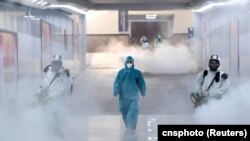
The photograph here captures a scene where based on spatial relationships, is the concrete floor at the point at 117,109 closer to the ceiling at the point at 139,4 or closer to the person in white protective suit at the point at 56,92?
the person in white protective suit at the point at 56,92

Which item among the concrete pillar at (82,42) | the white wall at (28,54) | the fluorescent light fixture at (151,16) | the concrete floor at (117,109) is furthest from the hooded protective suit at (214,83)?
the fluorescent light fixture at (151,16)

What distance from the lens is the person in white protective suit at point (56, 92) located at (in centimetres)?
974

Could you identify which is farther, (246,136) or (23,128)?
(23,128)

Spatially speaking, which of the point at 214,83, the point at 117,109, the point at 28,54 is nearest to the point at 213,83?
the point at 214,83

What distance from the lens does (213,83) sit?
9695mm

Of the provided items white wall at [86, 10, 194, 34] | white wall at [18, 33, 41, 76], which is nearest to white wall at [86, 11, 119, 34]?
white wall at [86, 10, 194, 34]

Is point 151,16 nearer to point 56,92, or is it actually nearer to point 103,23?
point 103,23

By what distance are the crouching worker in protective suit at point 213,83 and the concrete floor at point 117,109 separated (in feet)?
3.54

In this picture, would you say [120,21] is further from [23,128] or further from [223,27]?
[23,128]

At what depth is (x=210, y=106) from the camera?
984 centimetres

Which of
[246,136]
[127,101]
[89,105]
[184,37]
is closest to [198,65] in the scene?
[184,37]

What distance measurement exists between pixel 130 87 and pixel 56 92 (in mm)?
1873

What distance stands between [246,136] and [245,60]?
12515mm

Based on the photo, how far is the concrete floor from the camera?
36.2 feet
